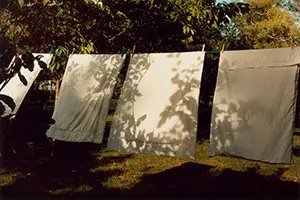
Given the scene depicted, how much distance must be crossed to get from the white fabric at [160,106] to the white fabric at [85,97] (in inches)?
14.5

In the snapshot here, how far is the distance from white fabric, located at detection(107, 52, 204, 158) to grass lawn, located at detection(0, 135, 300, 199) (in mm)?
642

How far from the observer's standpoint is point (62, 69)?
8523 millimetres

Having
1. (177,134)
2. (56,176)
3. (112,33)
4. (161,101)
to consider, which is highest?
(112,33)

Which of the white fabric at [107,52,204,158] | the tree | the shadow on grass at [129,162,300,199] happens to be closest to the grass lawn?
the shadow on grass at [129,162,300,199]

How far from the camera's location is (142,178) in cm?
684

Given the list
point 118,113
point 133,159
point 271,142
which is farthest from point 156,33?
point 271,142

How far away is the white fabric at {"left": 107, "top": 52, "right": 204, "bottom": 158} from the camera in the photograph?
5.62 metres

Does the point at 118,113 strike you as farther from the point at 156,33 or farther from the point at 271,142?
the point at 156,33

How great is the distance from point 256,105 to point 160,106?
1.24 metres

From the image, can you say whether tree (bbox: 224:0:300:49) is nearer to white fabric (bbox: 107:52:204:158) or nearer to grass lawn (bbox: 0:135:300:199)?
grass lawn (bbox: 0:135:300:199)

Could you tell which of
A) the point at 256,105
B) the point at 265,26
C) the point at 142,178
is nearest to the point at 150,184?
the point at 142,178

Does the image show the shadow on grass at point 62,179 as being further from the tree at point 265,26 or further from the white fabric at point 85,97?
the tree at point 265,26

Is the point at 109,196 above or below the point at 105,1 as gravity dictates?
below

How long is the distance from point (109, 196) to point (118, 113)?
1147mm
